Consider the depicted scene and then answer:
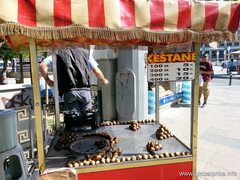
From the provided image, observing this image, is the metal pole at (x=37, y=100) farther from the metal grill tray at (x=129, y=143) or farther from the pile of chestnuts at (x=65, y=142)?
the pile of chestnuts at (x=65, y=142)

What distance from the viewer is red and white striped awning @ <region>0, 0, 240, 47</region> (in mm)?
1738

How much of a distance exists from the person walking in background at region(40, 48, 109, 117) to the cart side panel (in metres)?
1.41

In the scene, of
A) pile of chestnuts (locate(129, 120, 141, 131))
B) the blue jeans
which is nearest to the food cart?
pile of chestnuts (locate(129, 120, 141, 131))

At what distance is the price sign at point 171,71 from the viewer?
8.09ft

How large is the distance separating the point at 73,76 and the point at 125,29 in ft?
6.07

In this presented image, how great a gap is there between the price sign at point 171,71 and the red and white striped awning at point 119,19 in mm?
422

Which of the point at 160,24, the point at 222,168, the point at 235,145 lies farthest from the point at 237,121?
the point at 160,24

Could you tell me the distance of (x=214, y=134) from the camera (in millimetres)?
5250

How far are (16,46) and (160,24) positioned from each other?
91.2 inches

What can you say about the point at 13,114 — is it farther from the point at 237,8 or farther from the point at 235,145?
the point at 235,145

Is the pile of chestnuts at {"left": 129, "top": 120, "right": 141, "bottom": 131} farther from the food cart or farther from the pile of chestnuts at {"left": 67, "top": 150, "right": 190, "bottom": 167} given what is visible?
the pile of chestnuts at {"left": 67, "top": 150, "right": 190, "bottom": 167}

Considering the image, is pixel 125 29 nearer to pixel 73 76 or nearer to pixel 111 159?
pixel 111 159

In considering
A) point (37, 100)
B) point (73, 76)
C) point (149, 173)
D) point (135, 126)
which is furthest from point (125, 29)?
point (135, 126)

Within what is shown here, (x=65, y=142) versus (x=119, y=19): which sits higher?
(x=119, y=19)
